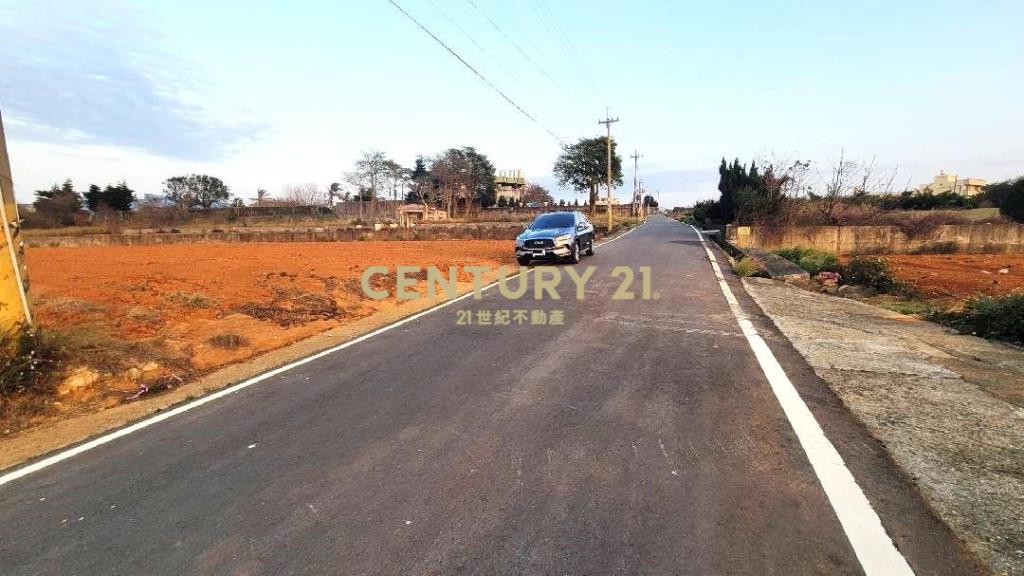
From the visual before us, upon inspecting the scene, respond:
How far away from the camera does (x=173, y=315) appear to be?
9.34 meters

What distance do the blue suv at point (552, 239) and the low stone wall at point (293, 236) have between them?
51.3 ft

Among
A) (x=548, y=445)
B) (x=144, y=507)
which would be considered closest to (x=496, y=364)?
(x=548, y=445)

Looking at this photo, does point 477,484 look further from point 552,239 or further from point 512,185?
point 512,185

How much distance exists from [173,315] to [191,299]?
115 cm

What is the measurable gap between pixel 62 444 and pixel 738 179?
109 ft

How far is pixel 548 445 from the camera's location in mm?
3822

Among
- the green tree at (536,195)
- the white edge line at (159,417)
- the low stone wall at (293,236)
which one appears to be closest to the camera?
the white edge line at (159,417)

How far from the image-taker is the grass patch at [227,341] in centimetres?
749

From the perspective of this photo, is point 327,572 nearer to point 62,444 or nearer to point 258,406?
point 258,406

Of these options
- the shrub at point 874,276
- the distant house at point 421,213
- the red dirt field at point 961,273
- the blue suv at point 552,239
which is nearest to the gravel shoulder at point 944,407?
the shrub at point 874,276

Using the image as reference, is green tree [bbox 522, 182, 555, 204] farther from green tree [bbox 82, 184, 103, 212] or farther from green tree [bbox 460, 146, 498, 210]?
green tree [bbox 82, 184, 103, 212]

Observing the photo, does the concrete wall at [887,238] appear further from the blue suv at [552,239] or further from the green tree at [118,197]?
the green tree at [118,197]

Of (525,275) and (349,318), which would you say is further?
(525,275)

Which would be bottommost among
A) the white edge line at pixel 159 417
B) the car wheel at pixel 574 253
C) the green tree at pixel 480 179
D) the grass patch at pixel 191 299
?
the white edge line at pixel 159 417
